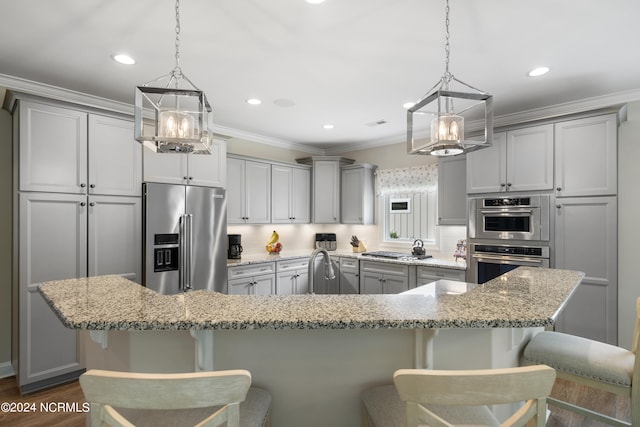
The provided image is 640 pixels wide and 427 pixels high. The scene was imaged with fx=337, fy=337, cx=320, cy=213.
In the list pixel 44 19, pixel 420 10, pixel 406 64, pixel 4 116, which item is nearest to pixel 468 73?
pixel 406 64

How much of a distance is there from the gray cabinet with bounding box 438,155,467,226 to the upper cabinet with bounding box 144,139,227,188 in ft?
8.85

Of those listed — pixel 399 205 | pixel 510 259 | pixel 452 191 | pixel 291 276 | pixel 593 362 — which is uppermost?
pixel 452 191

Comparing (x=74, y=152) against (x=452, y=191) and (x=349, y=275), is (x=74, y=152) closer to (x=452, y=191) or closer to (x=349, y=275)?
(x=349, y=275)

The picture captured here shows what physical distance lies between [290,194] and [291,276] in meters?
1.22

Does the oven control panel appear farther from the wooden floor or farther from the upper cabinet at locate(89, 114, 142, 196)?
the upper cabinet at locate(89, 114, 142, 196)

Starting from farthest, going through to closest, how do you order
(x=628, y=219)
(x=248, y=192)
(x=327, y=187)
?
(x=327, y=187) < (x=248, y=192) < (x=628, y=219)

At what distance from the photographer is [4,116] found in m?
2.98

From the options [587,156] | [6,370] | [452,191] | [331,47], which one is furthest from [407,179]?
[6,370]

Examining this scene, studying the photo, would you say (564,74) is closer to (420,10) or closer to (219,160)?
(420,10)

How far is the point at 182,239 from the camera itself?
3428 millimetres

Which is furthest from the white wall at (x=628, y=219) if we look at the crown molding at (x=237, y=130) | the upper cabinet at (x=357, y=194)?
the upper cabinet at (x=357, y=194)

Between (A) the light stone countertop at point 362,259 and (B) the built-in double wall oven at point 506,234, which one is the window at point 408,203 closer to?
(A) the light stone countertop at point 362,259

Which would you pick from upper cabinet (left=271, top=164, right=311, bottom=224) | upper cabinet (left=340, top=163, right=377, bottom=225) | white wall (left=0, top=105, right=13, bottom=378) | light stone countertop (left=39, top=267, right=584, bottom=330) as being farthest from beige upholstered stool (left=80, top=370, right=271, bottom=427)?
upper cabinet (left=340, top=163, right=377, bottom=225)

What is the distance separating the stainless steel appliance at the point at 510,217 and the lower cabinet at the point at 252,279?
2521 mm
